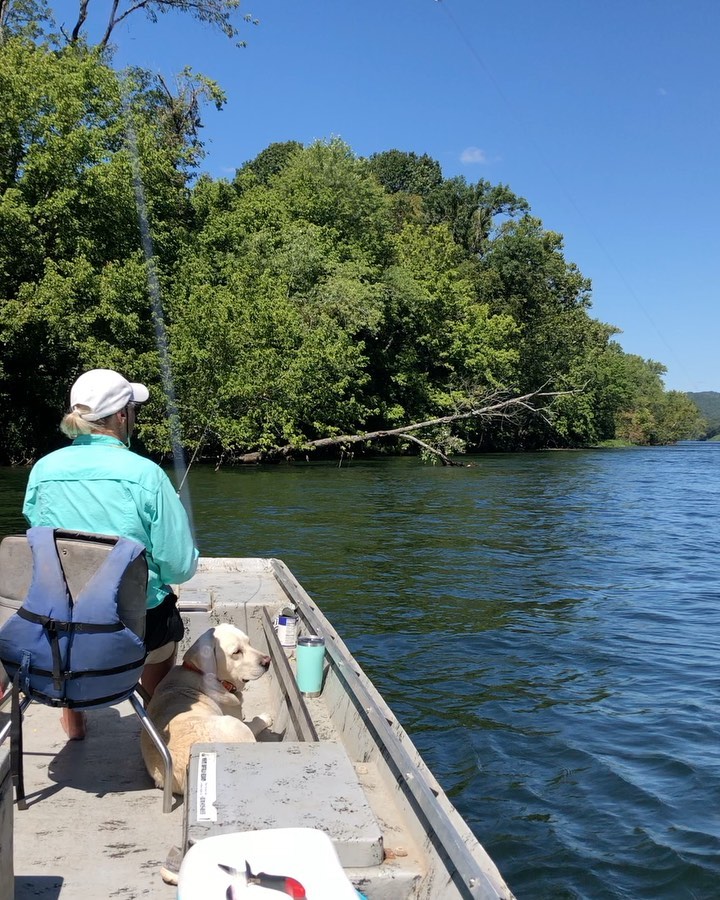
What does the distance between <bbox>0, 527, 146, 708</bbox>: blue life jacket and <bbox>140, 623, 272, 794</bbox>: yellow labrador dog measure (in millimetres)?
537

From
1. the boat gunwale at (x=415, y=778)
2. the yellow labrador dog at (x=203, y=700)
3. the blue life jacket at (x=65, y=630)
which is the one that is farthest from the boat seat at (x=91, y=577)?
the boat gunwale at (x=415, y=778)

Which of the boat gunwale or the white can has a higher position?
the boat gunwale

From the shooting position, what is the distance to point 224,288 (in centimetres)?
3034

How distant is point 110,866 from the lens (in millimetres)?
3184

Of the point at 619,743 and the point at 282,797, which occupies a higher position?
the point at 282,797

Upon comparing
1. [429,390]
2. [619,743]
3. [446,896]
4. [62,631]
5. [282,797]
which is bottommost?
[619,743]

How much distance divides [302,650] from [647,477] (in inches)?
1127

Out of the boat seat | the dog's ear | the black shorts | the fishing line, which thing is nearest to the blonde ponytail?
the boat seat

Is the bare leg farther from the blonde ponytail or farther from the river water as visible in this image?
the river water

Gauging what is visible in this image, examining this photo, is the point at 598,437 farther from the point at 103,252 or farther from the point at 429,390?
the point at 103,252

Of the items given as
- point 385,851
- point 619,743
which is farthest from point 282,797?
point 619,743

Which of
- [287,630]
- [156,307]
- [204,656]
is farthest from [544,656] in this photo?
[156,307]

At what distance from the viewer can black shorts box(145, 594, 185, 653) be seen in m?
3.90

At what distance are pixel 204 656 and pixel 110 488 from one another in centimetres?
100
